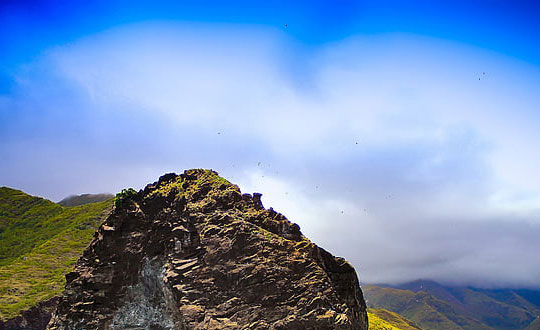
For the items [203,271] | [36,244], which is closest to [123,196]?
[203,271]

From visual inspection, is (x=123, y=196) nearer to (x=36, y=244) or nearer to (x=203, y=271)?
(x=203, y=271)

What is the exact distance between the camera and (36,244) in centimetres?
12331

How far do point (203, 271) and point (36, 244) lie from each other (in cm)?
11143

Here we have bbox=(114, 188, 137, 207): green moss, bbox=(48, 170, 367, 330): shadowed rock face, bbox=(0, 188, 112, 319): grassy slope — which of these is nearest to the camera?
bbox=(48, 170, 367, 330): shadowed rock face

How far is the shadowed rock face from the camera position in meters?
35.0

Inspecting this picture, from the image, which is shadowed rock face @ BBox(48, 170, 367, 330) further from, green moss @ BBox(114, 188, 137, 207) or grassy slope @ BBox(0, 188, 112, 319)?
grassy slope @ BBox(0, 188, 112, 319)

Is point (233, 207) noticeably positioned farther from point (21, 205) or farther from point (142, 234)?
point (21, 205)

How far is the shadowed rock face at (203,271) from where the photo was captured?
35.0 meters

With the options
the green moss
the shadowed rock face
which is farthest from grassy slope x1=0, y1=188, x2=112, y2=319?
the green moss

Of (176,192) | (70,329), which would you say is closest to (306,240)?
(176,192)

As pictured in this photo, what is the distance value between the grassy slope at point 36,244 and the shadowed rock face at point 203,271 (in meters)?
56.5

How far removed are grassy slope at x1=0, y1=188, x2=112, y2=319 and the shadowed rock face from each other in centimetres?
5654

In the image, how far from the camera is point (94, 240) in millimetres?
46188

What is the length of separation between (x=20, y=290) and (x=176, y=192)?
229 feet
